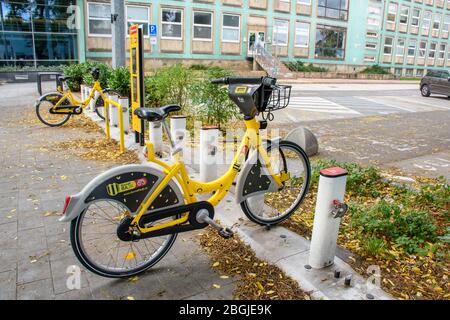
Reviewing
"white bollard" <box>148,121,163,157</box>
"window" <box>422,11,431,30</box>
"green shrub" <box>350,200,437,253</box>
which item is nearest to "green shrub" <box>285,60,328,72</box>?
"window" <box>422,11,431,30</box>

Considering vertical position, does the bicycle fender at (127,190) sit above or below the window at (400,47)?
below

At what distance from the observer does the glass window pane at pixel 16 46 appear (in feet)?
71.3

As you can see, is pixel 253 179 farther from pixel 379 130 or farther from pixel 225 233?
pixel 379 130

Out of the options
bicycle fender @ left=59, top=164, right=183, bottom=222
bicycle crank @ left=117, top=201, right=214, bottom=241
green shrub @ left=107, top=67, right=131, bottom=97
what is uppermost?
green shrub @ left=107, top=67, right=131, bottom=97

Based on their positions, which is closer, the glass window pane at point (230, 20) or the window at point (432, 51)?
the glass window pane at point (230, 20)

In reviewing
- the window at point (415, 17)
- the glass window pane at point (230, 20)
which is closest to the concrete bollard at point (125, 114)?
the glass window pane at point (230, 20)

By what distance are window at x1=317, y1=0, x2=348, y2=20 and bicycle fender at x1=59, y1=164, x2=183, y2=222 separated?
1354 inches

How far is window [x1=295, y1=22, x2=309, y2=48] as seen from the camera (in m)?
32.5

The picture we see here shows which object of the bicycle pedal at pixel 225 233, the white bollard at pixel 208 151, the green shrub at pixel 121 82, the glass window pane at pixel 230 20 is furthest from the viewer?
the glass window pane at pixel 230 20

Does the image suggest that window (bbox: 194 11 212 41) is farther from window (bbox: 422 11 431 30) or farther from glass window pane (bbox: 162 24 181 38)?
window (bbox: 422 11 431 30)

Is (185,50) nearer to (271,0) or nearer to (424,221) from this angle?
(271,0)

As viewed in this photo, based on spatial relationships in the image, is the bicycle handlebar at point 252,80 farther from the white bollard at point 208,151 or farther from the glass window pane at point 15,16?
the glass window pane at point 15,16

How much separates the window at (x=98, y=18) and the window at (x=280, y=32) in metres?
13.3

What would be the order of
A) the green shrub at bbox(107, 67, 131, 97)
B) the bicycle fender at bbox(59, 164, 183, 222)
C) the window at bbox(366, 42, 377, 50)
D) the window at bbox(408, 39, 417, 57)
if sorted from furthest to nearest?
the window at bbox(408, 39, 417, 57)
the window at bbox(366, 42, 377, 50)
the green shrub at bbox(107, 67, 131, 97)
the bicycle fender at bbox(59, 164, 183, 222)
